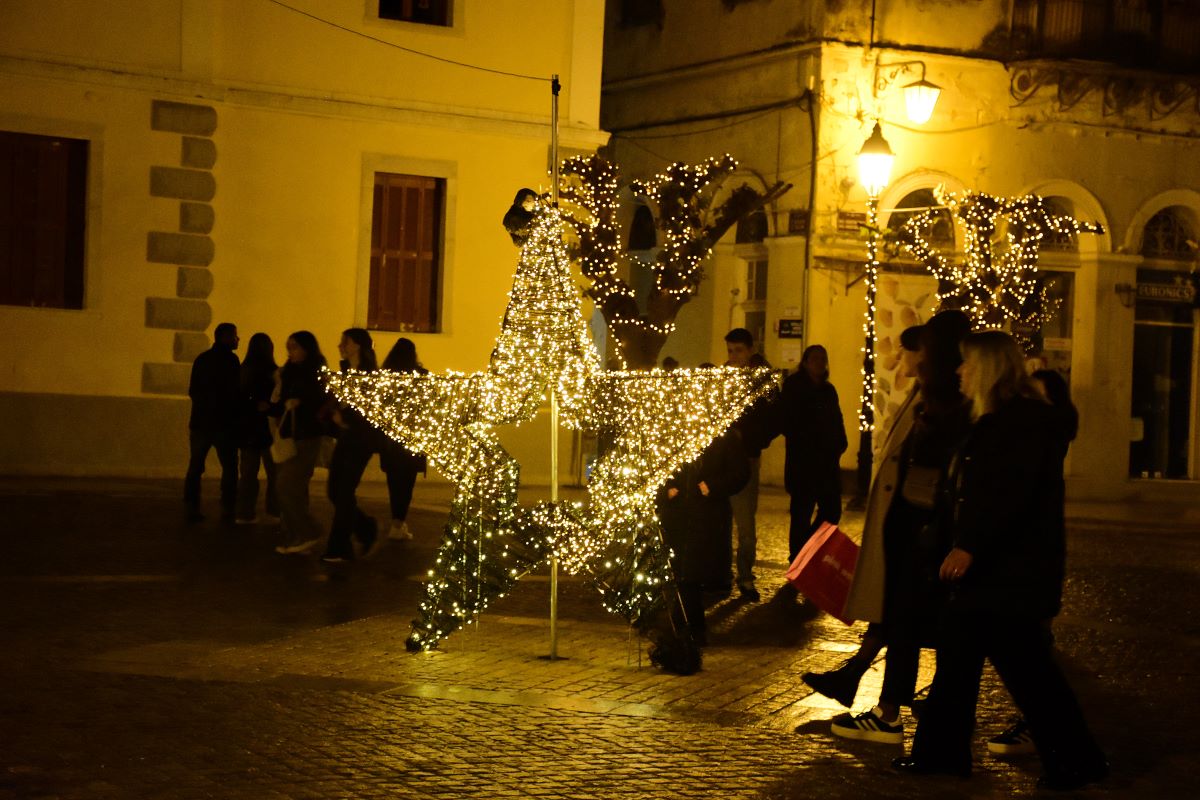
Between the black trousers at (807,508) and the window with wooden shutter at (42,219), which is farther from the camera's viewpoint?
the window with wooden shutter at (42,219)

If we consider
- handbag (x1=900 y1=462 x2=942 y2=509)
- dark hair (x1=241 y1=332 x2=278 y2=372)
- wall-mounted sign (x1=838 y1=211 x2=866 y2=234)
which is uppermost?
wall-mounted sign (x1=838 y1=211 x2=866 y2=234)

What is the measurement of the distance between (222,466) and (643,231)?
1326 centimetres

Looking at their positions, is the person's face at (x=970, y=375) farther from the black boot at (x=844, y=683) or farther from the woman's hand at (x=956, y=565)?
the black boot at (x=844, y=683)

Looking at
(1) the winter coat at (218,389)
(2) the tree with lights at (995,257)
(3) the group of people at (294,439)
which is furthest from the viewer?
(2) the tree with lights at (995,257)

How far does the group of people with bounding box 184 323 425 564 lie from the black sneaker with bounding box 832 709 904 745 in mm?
5231

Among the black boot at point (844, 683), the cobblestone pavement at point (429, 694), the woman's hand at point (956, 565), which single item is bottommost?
the cobblestone pavement at point (429, 694)

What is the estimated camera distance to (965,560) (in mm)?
6727

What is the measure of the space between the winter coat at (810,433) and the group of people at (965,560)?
3.84 meters

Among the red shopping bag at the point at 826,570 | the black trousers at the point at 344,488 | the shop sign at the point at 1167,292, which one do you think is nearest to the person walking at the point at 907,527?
the red shopping bag at the point at 826,570

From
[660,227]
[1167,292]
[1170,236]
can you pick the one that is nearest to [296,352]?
[660,227]

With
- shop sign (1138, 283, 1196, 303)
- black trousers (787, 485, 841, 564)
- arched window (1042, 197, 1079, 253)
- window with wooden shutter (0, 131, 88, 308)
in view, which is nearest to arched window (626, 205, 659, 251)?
arched window (1042, 197, 1079, 253)

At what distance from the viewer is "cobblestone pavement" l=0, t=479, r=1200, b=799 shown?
261 inches

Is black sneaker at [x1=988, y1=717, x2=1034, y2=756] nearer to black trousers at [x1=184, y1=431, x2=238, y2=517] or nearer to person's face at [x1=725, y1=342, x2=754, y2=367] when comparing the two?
person's face at [x1=725, y1=342, x2=754, y2=367]

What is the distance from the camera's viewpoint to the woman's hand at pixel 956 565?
22.1 feet
